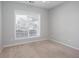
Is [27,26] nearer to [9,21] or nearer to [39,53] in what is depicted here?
[9,21]

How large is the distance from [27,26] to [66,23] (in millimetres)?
2481

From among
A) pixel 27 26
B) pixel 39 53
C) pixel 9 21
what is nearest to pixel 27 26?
pixel 27 26

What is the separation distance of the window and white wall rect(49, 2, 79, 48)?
124cm

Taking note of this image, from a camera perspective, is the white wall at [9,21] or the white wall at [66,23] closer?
the white wall at [66,23]

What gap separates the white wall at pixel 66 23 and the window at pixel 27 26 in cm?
124

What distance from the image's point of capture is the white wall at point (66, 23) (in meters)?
3.17

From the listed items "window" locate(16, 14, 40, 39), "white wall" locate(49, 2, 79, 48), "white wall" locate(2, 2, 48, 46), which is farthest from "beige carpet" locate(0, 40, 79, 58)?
"window" locate(16, 14, 40, 39)

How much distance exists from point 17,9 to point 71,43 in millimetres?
3621

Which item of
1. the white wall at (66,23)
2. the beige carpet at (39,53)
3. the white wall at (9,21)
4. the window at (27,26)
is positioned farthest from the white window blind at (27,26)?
the beige carpet at (39,53)

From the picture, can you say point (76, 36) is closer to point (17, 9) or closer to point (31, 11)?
point (31, 11)

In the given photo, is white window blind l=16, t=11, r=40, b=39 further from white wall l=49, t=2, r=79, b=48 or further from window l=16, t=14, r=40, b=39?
white wall l=49, t=2, r=79, b=48

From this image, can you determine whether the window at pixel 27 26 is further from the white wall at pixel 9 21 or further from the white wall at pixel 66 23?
the white wall at pixel 66 23

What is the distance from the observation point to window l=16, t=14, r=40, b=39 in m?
4.20

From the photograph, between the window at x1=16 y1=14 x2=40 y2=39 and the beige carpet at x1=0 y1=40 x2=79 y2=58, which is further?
the window at x1=16 y1=14 x2=40 y2=39
